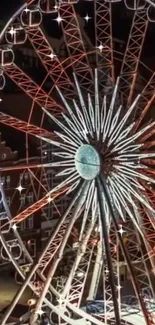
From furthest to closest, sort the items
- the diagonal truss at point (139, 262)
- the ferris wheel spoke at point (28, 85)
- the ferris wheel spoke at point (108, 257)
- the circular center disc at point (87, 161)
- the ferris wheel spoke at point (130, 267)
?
the ferris wheel spoke at point (28, 85)
the diagonal truss at point (139, 262)
the circular center disc at point (87, 161)
the ferris wheel spoke at point (130, 267)
the ferris wheel spoke at point (108, 257)

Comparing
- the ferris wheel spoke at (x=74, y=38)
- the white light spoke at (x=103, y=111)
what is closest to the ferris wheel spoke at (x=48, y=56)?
the ferris wheel spoke at (x=74, y=38)

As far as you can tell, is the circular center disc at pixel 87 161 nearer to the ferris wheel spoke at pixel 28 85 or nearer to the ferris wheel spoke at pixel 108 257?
the ferris wheel spoke at pixel 108 257

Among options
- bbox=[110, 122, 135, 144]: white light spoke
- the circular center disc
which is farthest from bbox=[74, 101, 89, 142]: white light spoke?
bbox=[110, 122, 135, 144]: white light spoke

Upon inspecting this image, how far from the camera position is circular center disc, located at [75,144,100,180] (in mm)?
7621

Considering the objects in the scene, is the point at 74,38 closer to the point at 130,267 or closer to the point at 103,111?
the point at 103,111

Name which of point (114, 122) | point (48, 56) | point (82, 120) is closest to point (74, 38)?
point (48, 56)

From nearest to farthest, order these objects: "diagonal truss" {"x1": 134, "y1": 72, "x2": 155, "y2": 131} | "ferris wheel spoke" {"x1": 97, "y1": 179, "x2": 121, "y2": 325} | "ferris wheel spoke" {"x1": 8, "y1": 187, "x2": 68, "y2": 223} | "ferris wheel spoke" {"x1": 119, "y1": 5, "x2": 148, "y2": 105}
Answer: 1. "ferris wheel spoke" {"x1": 97, "y1": 179, "x2": 121, "y2": 325}
2. "diagonal truss" {"x1": 134, "y1": 72, "x2": 155, "y2": 131}
3. "ferris wheel spoke" {"x1": 8, "y1": 187, "x2": 68, "y2": 223}
4. "ferris wheel spoke" {"x1": 119, "y1": 5, "x2": 148, "y2": 105}

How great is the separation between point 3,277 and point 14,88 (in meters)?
2.68

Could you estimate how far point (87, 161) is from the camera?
768 centimetres

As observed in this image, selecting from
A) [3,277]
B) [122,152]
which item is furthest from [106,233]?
[3,277]

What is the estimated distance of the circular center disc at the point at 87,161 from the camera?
25.0 feet

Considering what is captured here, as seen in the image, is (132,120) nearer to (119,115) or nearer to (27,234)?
(119,115)

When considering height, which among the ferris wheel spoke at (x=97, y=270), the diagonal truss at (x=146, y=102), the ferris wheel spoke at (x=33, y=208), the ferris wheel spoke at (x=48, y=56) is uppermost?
the ferris wheel spoke at (x=48, y=56)

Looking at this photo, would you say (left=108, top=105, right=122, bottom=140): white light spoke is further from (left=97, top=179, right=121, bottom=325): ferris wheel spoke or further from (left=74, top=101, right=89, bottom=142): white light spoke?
(left=97, top=179, right=121, bottom=325): ferris wheel spoke
